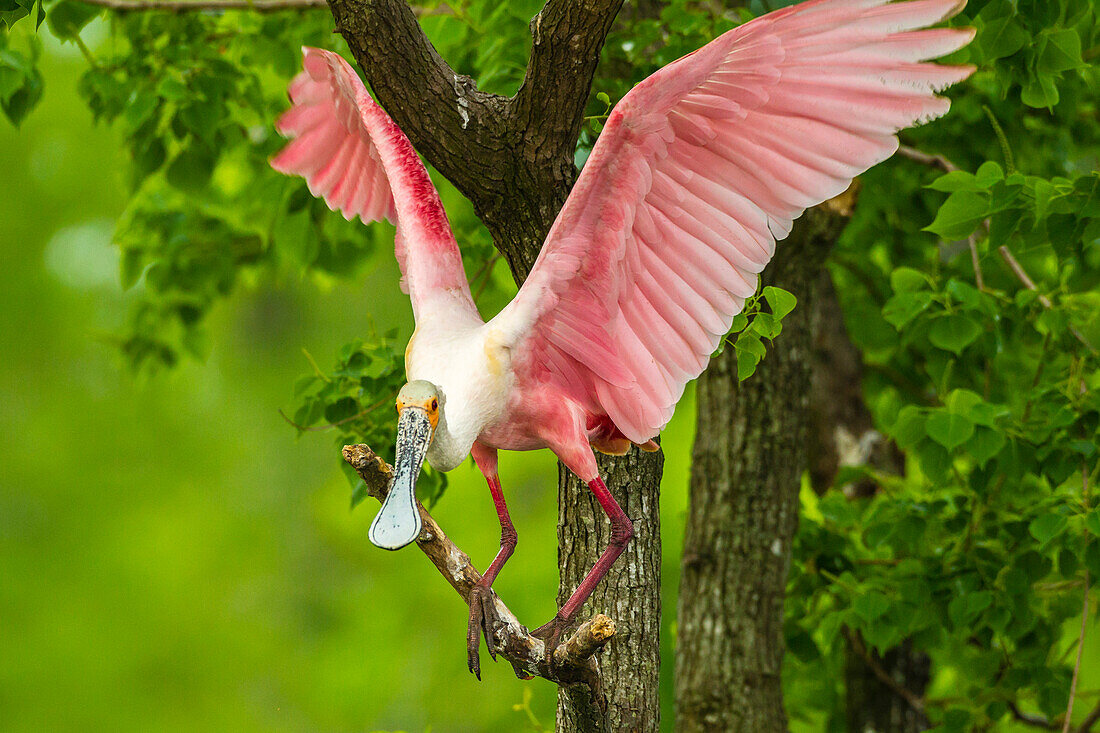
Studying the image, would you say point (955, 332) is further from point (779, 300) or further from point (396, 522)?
point (396, 522)

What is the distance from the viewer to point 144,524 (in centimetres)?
1148

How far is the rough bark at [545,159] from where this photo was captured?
2.90m

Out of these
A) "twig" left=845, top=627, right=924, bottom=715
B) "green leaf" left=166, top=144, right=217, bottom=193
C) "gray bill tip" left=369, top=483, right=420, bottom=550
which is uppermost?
"green leaf" left=166, top=144, right=217, bottom=193

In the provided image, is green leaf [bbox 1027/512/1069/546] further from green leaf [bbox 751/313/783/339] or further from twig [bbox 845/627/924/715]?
twig [bbox 845/627/924/715]

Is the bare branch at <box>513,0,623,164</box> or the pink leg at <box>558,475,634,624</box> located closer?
the pink leg at <box>558,475,634,624</box>

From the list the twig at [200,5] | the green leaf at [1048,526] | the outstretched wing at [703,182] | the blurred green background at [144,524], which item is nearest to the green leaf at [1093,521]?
the green leaf at [1048,526]

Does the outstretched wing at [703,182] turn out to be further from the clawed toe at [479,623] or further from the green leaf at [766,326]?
the clawed toe at [479,623]

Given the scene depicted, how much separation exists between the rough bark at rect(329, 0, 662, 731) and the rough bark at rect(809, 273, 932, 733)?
9.14 ft

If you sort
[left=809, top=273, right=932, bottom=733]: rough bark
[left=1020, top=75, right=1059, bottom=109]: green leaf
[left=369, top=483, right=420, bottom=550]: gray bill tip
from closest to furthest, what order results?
[left=369, top=483, right=420, bottom=550]: gray bill tip < [left=1020, top=75, right=1059, bottom=109]: green leaf < [left=809, top=273, right=932, bottom=733]: rough bark

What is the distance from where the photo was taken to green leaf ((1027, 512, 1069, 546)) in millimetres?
3678

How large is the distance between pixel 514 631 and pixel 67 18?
2.92 meters

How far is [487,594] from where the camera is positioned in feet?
8.70

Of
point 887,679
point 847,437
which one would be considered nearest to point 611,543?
point 887,679

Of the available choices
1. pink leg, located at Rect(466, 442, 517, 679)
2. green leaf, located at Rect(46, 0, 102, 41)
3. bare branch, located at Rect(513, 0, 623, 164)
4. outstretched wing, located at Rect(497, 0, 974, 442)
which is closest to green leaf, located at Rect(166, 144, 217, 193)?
green leaf, located at Rect(46, 0, 102, 41)
